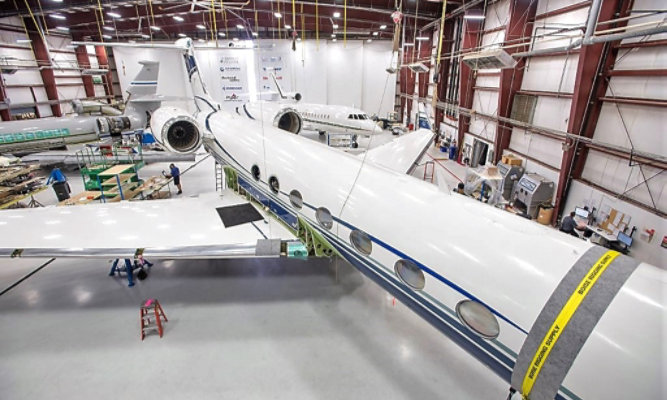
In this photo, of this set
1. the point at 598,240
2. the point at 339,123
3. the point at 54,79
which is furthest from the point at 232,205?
the point at 54,79

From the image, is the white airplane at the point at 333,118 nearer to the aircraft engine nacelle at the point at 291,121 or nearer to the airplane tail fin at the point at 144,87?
the aircraft engine nacelle at the point at 291,121

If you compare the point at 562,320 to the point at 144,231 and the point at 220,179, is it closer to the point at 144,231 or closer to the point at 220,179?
the point at 144,231

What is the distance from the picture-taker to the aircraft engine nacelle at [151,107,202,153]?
9.36 meters

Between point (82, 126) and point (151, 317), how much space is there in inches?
658

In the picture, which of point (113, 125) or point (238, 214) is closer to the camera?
point (238, 214)

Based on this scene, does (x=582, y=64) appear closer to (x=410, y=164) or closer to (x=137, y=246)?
(x=410, y=164)

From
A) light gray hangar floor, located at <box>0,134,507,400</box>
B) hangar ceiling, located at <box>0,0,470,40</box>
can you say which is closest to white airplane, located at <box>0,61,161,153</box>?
hangar ceiling, located at <box>0,0,470,40</box>

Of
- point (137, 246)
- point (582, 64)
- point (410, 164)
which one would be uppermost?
point (582, 64)

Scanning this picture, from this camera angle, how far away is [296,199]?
6.21 m

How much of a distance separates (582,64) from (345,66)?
26.8 m

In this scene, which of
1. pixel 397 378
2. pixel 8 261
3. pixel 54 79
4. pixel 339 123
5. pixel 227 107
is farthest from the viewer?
pixel 227 107

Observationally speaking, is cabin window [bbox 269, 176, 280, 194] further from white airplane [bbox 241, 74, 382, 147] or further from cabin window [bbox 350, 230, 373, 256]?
white airplane [bbox 241, 74, 382, 147]

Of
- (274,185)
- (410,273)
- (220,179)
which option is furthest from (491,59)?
(220,179)

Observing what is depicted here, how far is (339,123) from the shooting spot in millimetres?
22781
